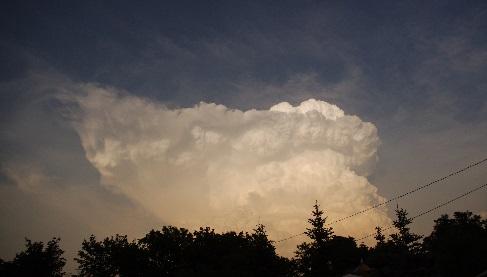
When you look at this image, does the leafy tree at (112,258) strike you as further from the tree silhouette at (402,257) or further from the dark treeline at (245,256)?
the tree silhouette at (402,257)

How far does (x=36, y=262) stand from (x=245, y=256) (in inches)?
1343

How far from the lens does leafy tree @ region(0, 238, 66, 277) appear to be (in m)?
55.9

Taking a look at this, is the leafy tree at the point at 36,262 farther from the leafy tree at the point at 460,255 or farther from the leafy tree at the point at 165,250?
the leafy tree at the point at 460,255

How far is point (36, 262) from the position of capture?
187 ft

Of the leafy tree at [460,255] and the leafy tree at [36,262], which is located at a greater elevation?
the leafy tree at [36,262]

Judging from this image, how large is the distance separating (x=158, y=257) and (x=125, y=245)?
6935 mm

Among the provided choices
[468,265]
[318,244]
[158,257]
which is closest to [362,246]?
[318,244]

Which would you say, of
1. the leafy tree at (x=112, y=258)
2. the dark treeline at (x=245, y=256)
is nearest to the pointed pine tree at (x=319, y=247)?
the dark treeline at (x=245, y=256)

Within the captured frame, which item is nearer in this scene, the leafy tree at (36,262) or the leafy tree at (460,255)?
the leafy tree at (460,255)

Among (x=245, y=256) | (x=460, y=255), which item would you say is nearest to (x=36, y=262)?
(x=245, y=256)

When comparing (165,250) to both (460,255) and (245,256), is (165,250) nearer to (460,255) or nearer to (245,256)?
(245,256)

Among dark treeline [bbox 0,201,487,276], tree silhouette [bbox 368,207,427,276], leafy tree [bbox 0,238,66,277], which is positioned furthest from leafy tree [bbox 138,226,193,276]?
tree silhouette [bbox 368,207,427,276]

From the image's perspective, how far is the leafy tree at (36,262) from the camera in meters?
55.9

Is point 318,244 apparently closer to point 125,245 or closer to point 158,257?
point 158,257
